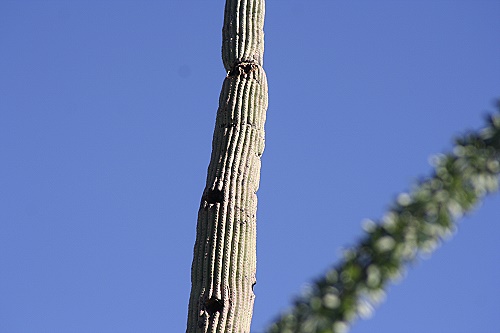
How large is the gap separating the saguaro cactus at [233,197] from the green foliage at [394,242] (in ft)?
13.2

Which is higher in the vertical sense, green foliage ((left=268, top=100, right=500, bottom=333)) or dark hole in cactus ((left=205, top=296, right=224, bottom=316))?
dark hole in cactus ((left=205, top=296, right=224, bottom=316))

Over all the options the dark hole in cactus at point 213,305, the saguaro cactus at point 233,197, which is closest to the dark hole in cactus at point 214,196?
the saguaro cactus at point 233,197

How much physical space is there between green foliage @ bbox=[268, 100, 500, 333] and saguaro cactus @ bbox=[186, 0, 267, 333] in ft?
13.2

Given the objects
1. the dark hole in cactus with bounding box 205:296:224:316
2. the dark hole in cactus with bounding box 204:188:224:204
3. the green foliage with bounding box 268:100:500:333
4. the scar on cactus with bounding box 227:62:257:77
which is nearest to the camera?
the green foliage with bounding box 268:100:500:333

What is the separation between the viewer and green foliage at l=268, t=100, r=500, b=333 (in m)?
1.47

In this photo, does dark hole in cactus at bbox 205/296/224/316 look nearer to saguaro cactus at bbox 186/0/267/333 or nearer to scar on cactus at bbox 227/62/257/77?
saguaro cactus at bbox 186/0/267/333

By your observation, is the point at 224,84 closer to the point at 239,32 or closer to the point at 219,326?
the point at 239,32

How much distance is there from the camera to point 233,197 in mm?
5996

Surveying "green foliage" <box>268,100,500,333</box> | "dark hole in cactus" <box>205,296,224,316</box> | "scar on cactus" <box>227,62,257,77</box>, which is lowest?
"green foliage" <box>268,100,500,333</box>

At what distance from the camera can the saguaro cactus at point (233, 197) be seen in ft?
18.6

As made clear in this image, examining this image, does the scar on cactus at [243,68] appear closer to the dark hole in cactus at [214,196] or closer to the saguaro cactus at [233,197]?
the saguaro cactus at [233,197]

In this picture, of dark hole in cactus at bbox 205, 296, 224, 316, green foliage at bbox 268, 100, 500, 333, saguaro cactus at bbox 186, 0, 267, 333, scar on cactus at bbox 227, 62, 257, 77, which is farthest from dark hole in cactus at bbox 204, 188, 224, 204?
green foliage at bbox 268, 100, 500, 333

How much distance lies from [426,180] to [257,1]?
5.67 m

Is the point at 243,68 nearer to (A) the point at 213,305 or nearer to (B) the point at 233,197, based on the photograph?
(B) the point at 233,197
